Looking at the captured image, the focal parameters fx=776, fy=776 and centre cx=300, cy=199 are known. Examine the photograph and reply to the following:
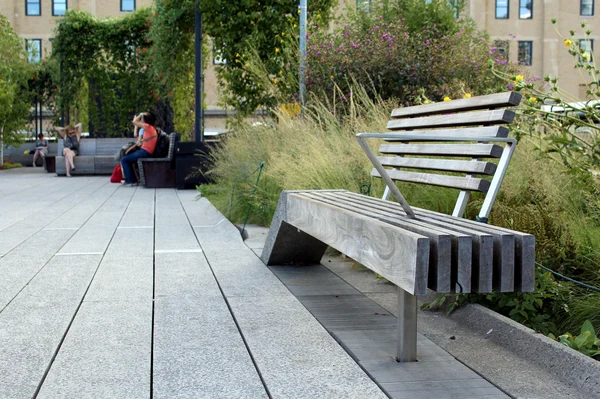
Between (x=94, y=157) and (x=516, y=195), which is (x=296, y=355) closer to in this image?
(x=516, y=195)

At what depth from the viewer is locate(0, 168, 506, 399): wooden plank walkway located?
2.78 metres

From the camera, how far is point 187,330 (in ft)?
11.7

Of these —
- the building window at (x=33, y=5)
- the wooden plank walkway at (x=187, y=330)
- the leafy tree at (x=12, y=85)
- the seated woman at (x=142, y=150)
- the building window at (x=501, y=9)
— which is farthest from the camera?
the building window at (x=33, y=5)

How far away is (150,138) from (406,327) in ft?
43.6

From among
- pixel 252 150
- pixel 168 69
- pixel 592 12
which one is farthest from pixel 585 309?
pixel 592 12

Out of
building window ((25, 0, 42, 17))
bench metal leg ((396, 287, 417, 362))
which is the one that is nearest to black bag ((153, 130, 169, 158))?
bench metal leg ((396, 287, 417, 362))

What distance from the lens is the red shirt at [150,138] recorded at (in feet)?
51.7

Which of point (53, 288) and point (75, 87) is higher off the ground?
point (75, 87)

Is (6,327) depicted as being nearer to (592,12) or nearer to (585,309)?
(585,309)

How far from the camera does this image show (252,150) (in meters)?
8.98

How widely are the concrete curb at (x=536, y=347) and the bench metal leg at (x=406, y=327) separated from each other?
47cm

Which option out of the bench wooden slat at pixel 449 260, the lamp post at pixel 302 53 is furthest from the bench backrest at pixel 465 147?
the lamp post at pixel 302 53

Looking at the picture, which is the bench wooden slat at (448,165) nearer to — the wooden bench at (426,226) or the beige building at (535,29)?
the wooden bench at (426,226)

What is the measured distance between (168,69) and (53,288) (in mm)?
14569
